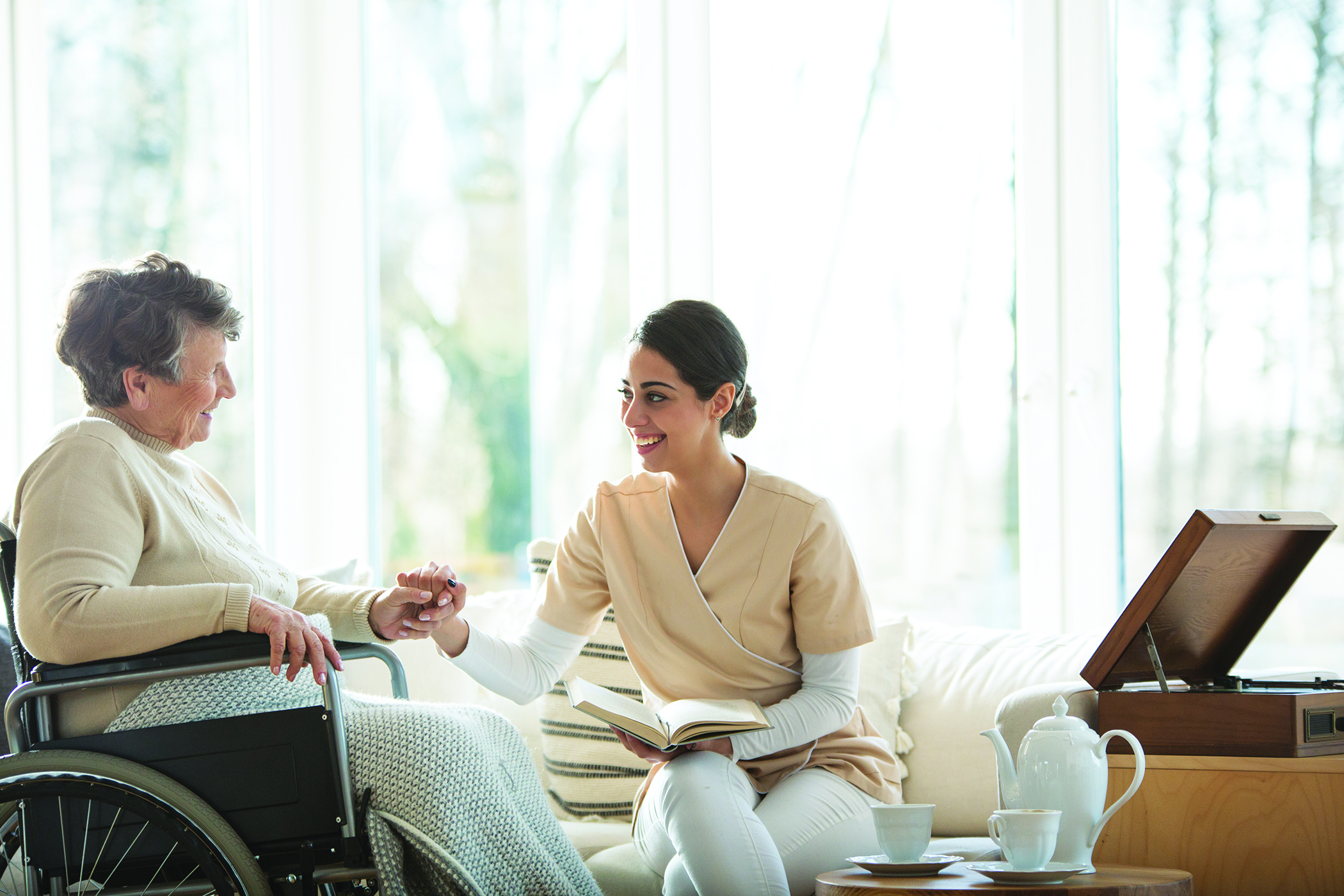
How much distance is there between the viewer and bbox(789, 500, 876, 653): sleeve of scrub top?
75.8 inches

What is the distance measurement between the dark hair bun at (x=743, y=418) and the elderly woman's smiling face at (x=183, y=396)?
85cm

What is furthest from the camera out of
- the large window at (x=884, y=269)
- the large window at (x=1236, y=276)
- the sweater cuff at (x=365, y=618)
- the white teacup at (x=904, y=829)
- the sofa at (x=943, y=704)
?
the large window at (x=884, y=269)

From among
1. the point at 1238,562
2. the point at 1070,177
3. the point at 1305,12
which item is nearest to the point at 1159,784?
the point at 1238,562

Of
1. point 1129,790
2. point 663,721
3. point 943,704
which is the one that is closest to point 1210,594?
point 1129,790

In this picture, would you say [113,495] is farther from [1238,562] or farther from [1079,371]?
[1079,371]

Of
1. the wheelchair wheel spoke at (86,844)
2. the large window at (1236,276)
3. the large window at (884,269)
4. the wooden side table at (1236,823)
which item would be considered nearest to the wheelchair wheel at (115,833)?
the wheelchair wheel spoke at (86,844)

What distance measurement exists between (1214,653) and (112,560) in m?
1.66

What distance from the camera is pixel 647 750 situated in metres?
1.83

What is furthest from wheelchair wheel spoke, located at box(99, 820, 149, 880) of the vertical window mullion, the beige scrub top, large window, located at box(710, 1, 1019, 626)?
the vertical window mullion

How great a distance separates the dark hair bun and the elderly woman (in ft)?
1.91

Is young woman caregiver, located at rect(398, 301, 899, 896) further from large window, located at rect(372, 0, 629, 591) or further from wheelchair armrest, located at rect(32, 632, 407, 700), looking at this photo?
large window, located at rect(372, 0, 629, 591)

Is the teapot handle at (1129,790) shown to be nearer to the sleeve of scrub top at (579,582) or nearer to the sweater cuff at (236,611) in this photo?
the sleeve of scrub top at (579,582)

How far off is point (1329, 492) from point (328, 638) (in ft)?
7.20

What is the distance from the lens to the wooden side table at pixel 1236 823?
1561 mm
